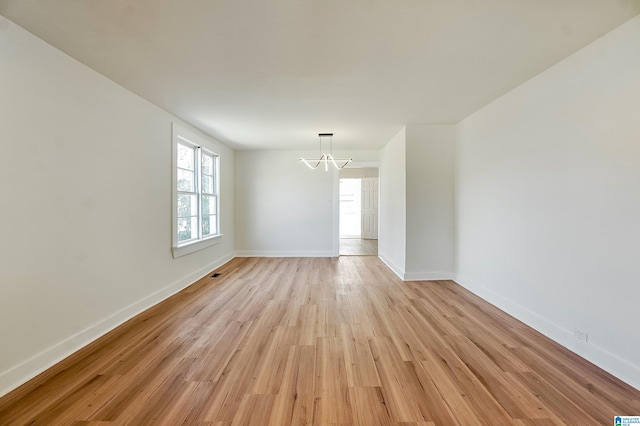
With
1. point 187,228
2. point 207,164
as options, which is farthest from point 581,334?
point 207,164

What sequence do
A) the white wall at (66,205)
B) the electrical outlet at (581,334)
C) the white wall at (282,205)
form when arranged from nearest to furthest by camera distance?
the white wall at (66,205)
the electrical outlet at (581,334)
the white wall at (282,205)

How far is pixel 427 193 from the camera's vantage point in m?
4.05

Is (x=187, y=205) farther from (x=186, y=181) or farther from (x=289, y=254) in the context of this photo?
(x=289, y=254)

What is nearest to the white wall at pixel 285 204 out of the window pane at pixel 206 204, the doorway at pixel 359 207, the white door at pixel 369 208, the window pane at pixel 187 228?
the window pane at pixel 206 204

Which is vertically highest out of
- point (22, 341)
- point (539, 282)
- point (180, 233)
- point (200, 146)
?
point (200, 146)

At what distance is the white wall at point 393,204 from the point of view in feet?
13.8

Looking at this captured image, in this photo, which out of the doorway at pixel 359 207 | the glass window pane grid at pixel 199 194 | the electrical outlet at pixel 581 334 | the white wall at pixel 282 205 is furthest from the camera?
the doorway at pixel 359 207

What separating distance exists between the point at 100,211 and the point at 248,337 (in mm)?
1784

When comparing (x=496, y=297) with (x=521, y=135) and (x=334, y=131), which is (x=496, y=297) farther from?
(x=334, y=131)

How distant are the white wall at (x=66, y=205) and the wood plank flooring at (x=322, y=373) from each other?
0.26 metres

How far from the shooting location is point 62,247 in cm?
206

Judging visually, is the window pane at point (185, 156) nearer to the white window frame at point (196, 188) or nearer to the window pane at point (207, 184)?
the white window frame at point (196, 188)

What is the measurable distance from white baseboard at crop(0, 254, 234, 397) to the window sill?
45 cm

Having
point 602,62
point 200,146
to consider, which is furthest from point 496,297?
→ point 200,146
